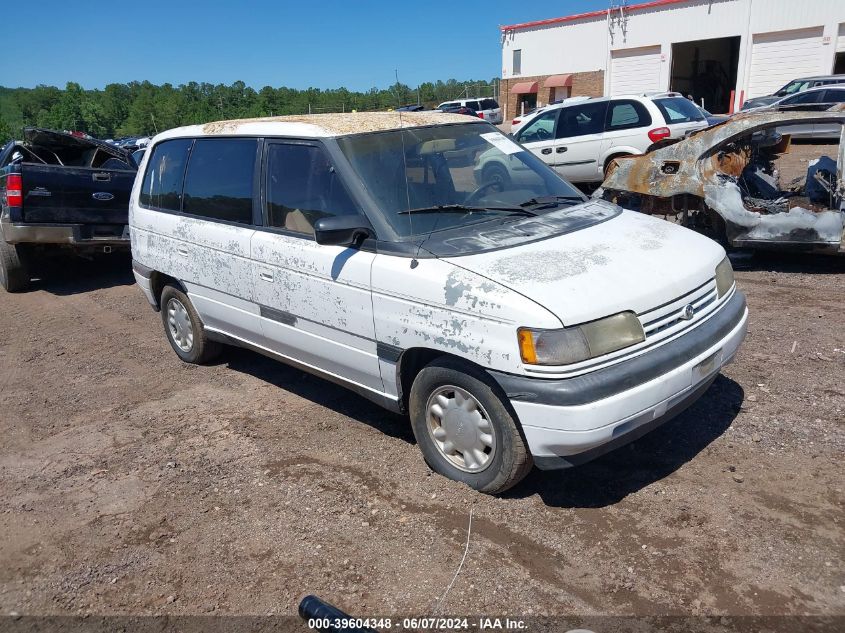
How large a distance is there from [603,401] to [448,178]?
178 centimetres

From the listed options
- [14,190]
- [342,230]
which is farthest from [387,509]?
[14,190]

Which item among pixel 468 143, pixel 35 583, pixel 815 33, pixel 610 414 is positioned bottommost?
pixel 35 583

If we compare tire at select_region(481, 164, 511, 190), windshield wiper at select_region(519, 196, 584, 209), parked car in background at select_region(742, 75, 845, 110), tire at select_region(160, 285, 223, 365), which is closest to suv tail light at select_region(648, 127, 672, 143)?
windshield wiper at select_region(519, 196, 584, 209)

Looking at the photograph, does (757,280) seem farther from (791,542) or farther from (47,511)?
(47,511)

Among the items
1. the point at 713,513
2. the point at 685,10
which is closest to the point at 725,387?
the point at 713,513

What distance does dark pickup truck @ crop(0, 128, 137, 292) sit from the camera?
324 inches

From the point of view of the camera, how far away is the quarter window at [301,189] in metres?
4.03

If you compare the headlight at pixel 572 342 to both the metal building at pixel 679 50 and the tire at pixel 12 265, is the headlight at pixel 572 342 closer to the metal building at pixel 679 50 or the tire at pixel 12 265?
the tire at pixel 12 265

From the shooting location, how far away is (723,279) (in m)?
3.89

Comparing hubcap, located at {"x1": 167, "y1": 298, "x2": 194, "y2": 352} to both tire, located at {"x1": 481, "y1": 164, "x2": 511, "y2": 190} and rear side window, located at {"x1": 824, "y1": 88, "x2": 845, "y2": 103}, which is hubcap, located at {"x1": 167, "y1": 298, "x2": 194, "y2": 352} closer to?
tire, located at {"x1": 481, "y1": 164, "x2": 511, "y2": 190}

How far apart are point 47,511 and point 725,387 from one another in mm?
4229

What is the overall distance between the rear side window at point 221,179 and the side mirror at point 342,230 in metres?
1.13

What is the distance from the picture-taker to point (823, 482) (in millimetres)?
3531

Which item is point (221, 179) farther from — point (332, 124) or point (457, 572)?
point (457, 572)
